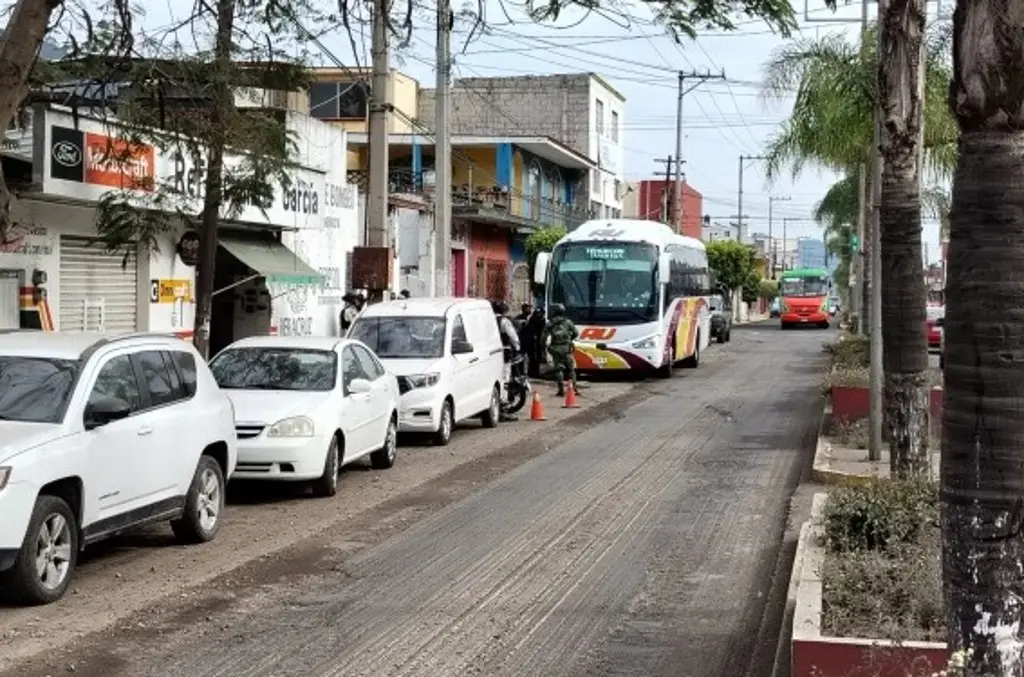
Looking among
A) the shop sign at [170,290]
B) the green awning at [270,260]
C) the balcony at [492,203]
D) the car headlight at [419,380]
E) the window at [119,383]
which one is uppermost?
the balcony at [492,203]

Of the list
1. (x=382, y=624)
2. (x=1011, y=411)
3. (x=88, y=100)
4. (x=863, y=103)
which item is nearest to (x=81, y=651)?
(x=382, y=624)

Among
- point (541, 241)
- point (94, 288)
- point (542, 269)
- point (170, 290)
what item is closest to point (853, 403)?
point (170, 290)

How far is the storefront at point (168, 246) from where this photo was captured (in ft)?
51.3

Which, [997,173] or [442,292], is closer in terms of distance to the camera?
[997,173]

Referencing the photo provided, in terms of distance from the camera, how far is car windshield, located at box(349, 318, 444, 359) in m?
17.6

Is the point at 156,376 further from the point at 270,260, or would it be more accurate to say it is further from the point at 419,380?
the point at 270,260

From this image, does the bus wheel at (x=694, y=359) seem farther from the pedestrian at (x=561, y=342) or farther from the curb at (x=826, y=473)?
the curb at (x=826, y=473)

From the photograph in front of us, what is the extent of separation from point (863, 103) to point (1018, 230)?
16.8m

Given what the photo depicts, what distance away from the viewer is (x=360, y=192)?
29688 millimetres

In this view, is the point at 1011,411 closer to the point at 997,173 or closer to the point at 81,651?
the point at 997,173

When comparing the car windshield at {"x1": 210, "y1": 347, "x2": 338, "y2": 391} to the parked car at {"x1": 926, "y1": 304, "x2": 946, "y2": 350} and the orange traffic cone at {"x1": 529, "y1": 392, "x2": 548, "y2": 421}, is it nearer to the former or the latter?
the orange traffic cone at {"x1": 529, "y1": 392, "x2": 548, "y2": 421}

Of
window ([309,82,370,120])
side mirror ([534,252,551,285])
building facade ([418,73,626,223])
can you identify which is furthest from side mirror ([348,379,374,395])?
building facade ([418,73,626,223])

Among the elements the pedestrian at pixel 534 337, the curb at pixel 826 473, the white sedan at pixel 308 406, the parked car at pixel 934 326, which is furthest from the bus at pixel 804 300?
the white sedan at pixel 308 406

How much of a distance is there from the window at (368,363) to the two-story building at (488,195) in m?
20.3
